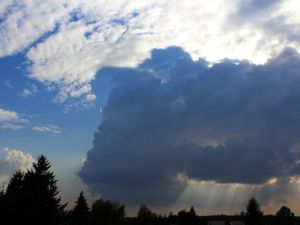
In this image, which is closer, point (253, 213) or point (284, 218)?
point (253, 213)

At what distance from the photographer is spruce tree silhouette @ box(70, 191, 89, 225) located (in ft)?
291

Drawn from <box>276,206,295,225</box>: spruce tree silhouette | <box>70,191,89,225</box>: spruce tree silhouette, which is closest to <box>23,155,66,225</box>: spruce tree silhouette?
<box>70,191,89,225</box>: spruce tree silhouette

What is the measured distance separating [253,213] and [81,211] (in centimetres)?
3319

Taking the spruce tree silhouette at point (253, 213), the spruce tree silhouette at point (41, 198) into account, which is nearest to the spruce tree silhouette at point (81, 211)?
the spruce tree silhouette at point (253, 213)

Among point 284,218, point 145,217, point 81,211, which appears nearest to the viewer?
point 81,211

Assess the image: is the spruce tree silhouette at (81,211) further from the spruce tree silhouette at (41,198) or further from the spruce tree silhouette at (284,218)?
the spruce tree silhouette at (284,218)

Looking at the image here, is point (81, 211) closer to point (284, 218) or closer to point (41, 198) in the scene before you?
point (41, 198)

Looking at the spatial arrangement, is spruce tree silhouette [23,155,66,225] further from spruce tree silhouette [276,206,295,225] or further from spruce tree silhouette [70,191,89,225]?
spruce tree silhouette [276,206,295,225]

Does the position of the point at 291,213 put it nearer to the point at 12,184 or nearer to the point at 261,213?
the point at 261,213

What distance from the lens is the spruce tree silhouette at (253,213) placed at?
9420 centimetres

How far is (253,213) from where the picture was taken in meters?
95.8

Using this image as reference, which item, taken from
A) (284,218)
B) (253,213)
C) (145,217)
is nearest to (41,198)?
(253,213)

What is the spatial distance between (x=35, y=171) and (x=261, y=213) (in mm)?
61157

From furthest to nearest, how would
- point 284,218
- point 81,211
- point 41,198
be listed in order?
point 284,218
point 81,211
point 41,198
